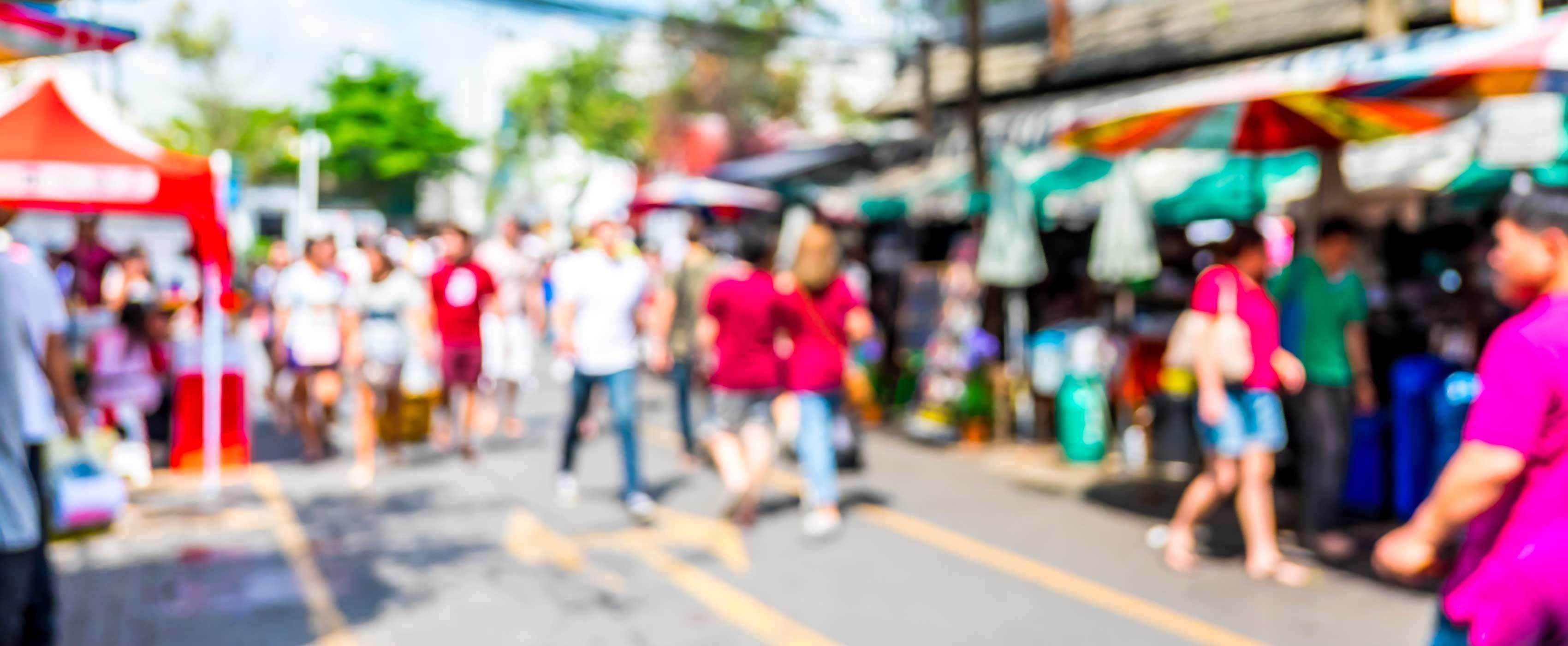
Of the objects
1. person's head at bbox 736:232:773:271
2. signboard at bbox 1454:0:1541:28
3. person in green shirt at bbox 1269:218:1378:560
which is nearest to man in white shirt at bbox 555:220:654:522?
person's head at bbox 736:232:773:271

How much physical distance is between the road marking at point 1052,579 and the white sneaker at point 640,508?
1251 millimetres

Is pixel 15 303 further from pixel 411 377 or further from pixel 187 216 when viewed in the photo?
pixel 411 377

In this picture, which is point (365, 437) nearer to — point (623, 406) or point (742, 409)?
point (623, 406)

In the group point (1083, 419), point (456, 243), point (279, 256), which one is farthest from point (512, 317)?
point (279, 256)

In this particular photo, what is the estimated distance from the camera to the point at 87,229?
405 inches

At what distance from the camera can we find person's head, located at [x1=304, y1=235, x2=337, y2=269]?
373 inches

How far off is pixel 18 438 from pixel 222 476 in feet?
18.3

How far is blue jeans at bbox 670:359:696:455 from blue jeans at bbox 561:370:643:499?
1.65 m

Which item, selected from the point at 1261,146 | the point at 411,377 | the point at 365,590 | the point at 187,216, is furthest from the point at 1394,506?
the point at 187,216

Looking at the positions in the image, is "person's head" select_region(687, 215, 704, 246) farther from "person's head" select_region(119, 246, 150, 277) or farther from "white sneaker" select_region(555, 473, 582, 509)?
"person's head" select_region(119, 246, 150, 277)

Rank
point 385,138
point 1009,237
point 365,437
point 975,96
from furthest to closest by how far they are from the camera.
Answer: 1. point 385,138
2. point 975,96
3. point 1009,237
4. point 365,437

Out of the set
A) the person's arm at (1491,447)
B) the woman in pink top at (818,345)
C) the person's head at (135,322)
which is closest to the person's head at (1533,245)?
the person's arm at (1491,447)

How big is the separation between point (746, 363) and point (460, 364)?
3446mm

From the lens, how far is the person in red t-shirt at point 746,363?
7.07 meters
